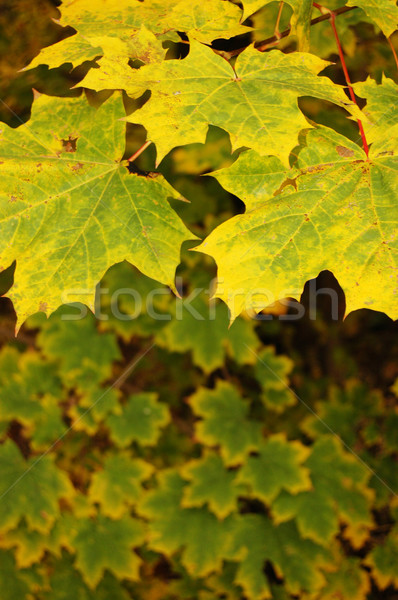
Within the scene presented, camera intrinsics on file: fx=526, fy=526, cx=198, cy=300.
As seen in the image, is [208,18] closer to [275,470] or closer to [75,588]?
[275,470]

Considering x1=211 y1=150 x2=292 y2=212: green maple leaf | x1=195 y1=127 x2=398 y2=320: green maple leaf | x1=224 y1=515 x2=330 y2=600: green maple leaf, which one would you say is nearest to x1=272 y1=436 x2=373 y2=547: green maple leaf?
x1=224 y1=515 x2=330 y2=600: green maple leaf

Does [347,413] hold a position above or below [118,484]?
below

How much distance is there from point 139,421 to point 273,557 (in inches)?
38.7

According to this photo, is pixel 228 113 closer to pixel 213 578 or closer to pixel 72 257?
pixel 72 257

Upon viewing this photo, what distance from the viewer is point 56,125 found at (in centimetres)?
145

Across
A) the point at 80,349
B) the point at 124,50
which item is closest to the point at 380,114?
the point at 124,50

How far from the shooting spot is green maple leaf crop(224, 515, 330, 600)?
8.82ft

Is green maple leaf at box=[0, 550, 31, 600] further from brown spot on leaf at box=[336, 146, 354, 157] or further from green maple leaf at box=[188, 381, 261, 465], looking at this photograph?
brown spot on leaf at box=[336, 146, 354, 157]

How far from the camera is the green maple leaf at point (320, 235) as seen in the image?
1.21m

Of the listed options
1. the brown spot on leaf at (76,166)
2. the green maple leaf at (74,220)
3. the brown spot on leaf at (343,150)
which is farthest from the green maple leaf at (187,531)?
the brown spot on leaf at (343,150)

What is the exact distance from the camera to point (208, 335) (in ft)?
9.00

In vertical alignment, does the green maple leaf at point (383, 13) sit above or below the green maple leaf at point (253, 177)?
above

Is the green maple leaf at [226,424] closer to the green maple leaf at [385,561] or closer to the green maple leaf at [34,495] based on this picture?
the green maple leaf at [34,495]

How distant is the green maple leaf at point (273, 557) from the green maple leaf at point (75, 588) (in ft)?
2.23
